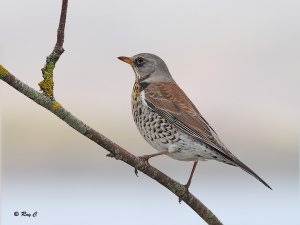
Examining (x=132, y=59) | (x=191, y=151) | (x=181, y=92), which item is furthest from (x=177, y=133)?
(x=132, y=59)

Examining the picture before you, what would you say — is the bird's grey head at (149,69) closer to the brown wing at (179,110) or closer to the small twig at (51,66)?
the brown wing at (179,110)

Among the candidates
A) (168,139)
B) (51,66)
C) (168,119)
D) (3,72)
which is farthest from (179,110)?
(3,72)

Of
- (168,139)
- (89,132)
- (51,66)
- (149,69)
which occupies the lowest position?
(89,132)

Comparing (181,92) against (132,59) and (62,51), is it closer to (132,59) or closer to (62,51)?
(132,59)

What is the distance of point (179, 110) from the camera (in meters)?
3.94

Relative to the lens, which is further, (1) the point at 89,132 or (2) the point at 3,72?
(1) the point at 89,132

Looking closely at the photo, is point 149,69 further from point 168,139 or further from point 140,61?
point 168,139

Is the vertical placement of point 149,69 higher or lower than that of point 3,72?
higher

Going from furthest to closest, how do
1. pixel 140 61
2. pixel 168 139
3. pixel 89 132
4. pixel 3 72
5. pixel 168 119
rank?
pixel 140 61
pixel 168 119
pixel 168 139
pixel 89 132
pixel 3 72

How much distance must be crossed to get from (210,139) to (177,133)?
0.84ft

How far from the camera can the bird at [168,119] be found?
3.69 meters

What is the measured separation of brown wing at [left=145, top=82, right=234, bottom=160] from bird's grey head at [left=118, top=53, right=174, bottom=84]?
7cm

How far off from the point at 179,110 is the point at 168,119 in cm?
13

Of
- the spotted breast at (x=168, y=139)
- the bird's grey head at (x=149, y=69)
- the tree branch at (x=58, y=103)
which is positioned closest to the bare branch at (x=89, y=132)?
the tree branch at (x=58, y=103)
